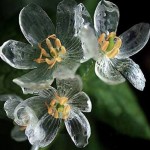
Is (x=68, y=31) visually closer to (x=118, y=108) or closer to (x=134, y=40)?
(x=134, y=40)

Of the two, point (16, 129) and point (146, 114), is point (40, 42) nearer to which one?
point (16, 129)

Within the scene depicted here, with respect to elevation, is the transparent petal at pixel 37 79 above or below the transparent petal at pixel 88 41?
below

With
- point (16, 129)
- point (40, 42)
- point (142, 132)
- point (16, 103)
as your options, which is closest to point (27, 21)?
point (40, 42)

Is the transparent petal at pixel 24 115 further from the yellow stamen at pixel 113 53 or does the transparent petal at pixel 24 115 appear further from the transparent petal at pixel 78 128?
the yellow stamen at pixel 113 53

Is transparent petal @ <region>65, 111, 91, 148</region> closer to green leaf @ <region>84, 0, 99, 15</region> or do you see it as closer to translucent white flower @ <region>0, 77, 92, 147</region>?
translucent white flower @ <region>0, 77, 92, 147</region>

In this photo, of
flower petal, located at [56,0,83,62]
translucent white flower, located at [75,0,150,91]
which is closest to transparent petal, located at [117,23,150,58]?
translucent white flower, located at [75,0,150,91]

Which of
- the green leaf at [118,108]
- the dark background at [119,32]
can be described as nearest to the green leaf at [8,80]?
the dark background at [119,32]
